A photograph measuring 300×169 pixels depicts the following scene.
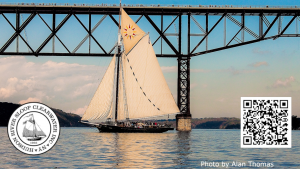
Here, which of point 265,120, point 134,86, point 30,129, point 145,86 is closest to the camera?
point 30,129

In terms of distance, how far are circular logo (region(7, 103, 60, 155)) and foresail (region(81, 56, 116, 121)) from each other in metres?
46.7

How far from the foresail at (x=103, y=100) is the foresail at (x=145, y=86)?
2876mm

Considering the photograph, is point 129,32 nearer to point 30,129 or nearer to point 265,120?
point 265,120

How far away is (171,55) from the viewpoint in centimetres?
7681

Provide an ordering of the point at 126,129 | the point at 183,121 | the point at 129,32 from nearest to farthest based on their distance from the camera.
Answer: the point at 129,32 → the point at 183,121 → the point at 126,129

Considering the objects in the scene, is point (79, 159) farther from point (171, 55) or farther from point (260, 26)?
point (260, 26)

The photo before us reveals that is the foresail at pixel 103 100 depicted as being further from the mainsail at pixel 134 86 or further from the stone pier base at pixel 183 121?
the stone pier base at pixel 183 121

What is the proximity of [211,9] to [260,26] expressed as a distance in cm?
893

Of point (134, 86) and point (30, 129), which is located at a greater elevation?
point (134, 86)

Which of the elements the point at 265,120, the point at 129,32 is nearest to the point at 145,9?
the point at 129,32

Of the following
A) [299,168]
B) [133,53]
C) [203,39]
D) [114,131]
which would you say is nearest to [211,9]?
[203,39]

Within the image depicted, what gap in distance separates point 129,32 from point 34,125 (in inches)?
2089

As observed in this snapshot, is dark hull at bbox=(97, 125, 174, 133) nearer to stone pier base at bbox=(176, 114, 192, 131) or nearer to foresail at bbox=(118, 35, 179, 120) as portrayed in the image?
foresail at bbox=(118, 35, 179, 120)

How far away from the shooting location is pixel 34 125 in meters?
27.3
